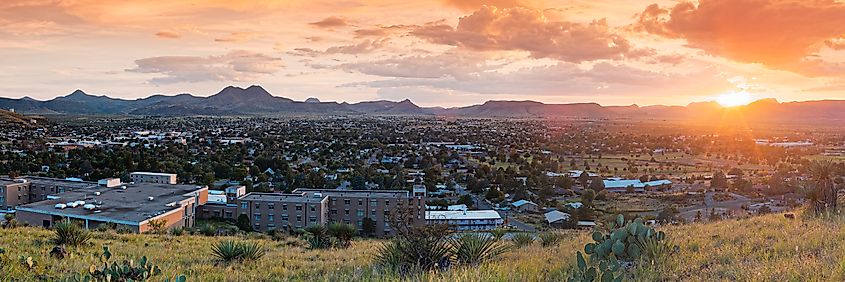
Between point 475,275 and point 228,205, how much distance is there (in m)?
27.5

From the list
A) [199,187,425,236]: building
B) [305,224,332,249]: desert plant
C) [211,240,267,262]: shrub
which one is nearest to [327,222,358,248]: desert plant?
[305,224,332,249]: desert plant

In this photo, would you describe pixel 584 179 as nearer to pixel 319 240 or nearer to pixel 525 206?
pixel 525 206

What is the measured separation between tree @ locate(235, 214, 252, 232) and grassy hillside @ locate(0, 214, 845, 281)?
16.8 m

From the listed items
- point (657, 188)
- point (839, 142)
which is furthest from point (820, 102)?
point (657, 188)

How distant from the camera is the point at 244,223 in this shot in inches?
1132

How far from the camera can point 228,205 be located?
3150cm

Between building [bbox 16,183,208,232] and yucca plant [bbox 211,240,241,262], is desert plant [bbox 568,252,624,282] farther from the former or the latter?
building [bbox 16,183,208,232]

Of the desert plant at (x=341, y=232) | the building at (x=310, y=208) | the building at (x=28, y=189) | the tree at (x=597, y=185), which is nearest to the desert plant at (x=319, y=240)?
the desert plant at (x=341, y=232)

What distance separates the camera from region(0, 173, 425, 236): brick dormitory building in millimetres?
26766

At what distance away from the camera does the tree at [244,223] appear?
28.3m

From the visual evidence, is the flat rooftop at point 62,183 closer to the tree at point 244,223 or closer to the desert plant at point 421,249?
the tree at point 244,223

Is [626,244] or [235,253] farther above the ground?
[626,244]

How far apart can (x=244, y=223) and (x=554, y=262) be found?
23.2 metres

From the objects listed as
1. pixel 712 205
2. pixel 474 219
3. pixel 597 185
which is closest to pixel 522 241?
pixel 474 219
